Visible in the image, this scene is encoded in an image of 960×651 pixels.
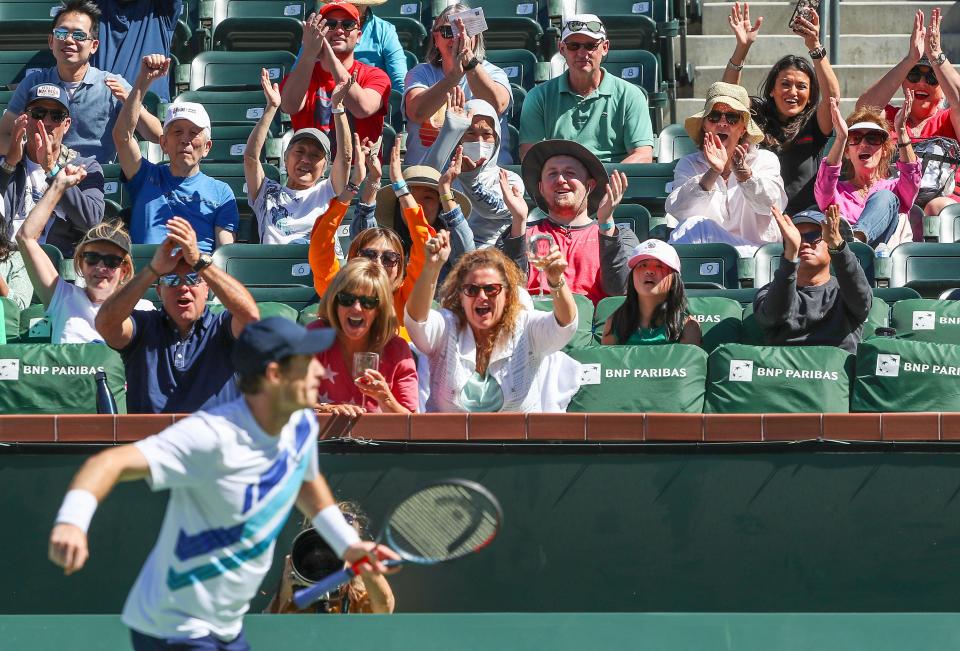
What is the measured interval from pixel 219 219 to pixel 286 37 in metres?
2.99

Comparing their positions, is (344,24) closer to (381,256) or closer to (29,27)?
(381,256)

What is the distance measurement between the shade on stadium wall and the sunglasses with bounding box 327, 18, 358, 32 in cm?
367

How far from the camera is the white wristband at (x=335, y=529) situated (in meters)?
4.18

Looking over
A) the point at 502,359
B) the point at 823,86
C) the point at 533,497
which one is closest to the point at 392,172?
the point at 502,359

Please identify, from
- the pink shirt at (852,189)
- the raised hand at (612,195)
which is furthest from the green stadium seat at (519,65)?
the raised hand at (612,195)

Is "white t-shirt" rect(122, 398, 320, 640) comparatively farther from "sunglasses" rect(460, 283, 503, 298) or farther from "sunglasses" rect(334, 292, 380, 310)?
"sunglasses" rect(460, 283, 503, 298)

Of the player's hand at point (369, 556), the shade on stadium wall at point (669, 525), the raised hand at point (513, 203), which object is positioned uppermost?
the raised hand at point (513, 203)

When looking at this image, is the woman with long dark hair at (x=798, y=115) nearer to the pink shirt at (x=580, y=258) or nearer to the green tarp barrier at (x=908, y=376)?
the pink shirt at (x=580, y=258)

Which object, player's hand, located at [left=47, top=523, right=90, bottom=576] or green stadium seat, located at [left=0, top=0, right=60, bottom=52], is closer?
player's hand, located at [left=47, top=523, right=90, bottom=576]

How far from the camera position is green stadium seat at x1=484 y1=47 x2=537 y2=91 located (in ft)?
33.9

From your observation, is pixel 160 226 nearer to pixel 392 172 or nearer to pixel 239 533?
pixel 392 172

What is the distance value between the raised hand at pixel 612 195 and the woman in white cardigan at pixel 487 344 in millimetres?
1071

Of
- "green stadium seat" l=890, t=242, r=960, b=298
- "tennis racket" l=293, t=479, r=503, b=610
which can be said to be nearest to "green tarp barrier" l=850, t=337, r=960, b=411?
"green stadium seat" l=890, t=242, r=960, b=298

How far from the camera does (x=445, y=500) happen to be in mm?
4324
